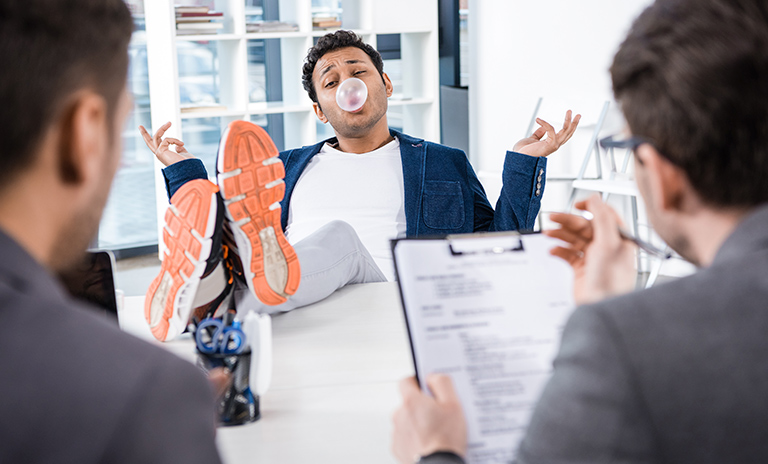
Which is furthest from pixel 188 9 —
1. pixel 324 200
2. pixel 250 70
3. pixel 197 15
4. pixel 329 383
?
pixel 329 383

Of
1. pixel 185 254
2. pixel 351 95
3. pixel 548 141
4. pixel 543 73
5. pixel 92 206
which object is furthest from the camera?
pixel 543 73

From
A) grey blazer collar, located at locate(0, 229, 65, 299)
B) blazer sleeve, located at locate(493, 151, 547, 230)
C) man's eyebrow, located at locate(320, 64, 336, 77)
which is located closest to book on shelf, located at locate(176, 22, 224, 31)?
man's eyebrow, located at locate(320, 64, 336, 77)

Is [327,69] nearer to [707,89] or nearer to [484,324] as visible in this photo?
[484,324]

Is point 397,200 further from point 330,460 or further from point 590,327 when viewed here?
point 590,327

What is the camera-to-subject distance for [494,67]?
15.7 ft

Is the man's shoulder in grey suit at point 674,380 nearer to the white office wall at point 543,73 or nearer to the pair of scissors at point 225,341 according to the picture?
the pair of scissors at point 225,341

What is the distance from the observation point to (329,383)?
1121mm

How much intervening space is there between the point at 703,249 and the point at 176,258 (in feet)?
2.96

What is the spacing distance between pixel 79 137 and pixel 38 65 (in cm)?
6

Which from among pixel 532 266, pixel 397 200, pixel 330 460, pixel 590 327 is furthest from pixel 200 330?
pixel 397 200

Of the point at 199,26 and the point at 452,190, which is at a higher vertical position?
the point at 199,26

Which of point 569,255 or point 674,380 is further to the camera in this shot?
point 569,255

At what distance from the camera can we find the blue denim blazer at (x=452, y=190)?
6.42 ft

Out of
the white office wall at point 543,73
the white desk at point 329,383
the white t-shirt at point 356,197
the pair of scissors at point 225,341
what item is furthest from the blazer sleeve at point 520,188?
the white office wall at point 543,73
